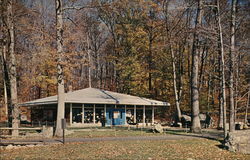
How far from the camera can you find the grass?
37.7 ft

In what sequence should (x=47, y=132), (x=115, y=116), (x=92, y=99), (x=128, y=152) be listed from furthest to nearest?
(x=115, y=116) < (x=92, y=99) < (x=47, y=132) < (x=128, y=152)

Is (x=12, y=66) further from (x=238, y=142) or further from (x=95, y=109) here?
(x=238, y=142)

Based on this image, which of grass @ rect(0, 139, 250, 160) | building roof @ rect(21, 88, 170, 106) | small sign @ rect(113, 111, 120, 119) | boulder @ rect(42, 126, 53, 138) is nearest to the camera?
grass @ rect(0, 139, 250, 160)

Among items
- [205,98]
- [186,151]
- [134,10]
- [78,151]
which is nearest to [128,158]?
[78,151]

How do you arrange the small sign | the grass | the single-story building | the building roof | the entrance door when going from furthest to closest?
the small sign, the entrance door, the single-story building, the building roof, the grass

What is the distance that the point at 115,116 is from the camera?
3150 centimetres

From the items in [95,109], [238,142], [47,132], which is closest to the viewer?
[238,142]

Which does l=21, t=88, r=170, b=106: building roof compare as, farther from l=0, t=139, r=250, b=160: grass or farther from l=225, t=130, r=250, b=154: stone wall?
l=225, t=130, r=250, b=154: stone wall

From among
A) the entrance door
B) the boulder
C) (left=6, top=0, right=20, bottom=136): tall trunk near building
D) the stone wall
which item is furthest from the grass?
the entrance door

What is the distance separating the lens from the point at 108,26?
46.7 m

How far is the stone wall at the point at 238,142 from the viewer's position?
48.5ft

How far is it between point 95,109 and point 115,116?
93.6 inches

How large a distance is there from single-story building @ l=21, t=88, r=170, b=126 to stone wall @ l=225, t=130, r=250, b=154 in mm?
16063

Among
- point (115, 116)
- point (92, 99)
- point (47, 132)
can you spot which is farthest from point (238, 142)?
point (115, 116)
